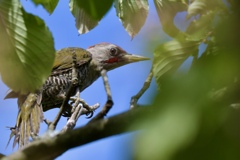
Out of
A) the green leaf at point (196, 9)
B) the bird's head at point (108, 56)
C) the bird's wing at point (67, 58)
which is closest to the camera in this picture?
the green leaf at point (196, 9)

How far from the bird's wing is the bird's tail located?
75 centimetres

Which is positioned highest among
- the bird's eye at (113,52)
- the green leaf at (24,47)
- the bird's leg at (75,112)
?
the green leaf at (24,47)

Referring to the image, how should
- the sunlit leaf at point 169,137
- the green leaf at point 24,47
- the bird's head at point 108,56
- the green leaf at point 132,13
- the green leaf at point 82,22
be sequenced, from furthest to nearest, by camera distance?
the bird's head at point 108,56 → the green leaf at point 82,22 → the green leaf at point 132,13 → the green leaf at point 24,47 → the sunlit leaf at point 169,137

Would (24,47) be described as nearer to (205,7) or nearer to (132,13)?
(205,7)

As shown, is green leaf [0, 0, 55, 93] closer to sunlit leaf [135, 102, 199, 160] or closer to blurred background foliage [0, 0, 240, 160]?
blurred background foliage [0, 0, 240, 160]

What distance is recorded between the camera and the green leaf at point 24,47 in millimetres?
1413

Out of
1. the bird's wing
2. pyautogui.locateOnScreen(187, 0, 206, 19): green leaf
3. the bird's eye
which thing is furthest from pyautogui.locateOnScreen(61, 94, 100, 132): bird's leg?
the bird's eye

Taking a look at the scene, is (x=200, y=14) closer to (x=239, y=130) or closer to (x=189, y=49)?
(x=189, y=49)

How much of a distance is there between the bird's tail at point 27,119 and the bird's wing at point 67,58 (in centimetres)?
75

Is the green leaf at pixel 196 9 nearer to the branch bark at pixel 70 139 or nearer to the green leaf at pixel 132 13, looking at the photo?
the branch bark at pixel 70 139

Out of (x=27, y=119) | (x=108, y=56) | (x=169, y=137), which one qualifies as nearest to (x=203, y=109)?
(x=169, y=137)

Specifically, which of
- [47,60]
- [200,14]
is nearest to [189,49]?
[200,14]

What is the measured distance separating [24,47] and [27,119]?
2650mm

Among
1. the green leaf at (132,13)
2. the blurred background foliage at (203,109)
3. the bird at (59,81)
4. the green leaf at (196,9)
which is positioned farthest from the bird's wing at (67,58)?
the blurred background foliage at (203,109)
